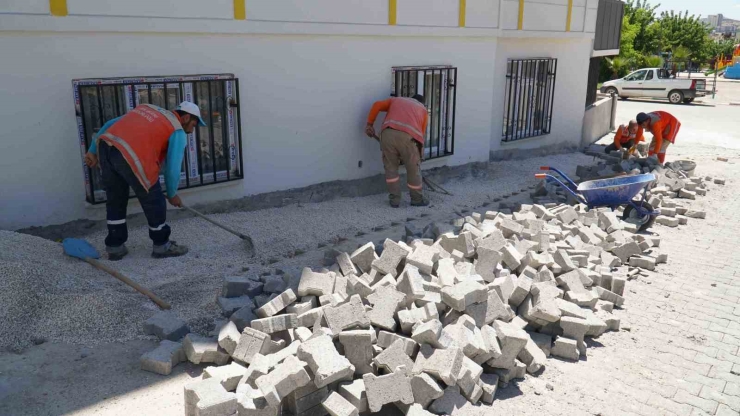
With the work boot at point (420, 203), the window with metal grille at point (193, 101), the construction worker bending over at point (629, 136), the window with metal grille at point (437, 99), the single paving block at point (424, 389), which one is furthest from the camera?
the construction worker bending over at point (629, 136)

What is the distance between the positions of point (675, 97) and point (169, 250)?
23.4 m

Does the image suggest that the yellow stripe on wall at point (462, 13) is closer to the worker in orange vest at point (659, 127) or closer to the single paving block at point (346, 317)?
the worker in orange vest at point (659, 127)

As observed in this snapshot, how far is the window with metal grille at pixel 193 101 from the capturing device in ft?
18.5

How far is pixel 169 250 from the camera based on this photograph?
5.49 m

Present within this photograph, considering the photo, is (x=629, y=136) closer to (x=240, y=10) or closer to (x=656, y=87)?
(x=240, y=10)

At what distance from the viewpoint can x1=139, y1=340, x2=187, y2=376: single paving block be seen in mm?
3697

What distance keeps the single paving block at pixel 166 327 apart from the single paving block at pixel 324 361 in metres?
1.09

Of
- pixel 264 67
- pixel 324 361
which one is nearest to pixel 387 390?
pixel 324 361

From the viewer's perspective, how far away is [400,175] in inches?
340

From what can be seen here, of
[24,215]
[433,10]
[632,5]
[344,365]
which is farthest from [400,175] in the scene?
[632,5]

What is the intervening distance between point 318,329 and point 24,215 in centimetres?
328

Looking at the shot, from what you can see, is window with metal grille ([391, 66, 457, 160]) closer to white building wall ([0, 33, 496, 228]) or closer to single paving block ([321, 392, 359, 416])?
white building wall ([0, 33, 496, 228])

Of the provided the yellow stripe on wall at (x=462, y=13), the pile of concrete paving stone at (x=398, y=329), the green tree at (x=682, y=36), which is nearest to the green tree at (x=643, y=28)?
the green tree at (x=682, y=36)

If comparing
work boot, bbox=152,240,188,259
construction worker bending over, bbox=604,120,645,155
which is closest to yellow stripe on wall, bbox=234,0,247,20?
work boot, bbox=152,240,188,259
